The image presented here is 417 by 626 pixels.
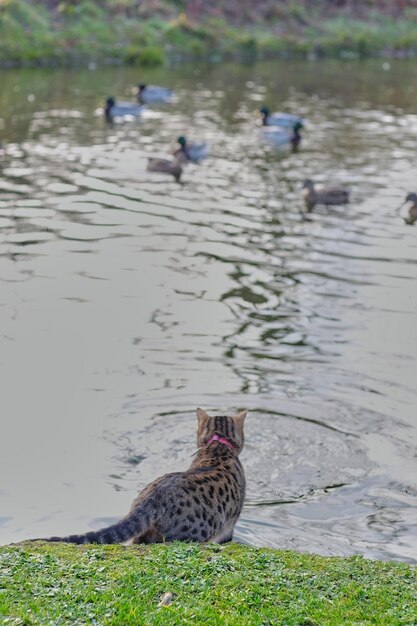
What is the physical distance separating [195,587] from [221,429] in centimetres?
296

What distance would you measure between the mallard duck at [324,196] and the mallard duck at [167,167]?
3385 mm

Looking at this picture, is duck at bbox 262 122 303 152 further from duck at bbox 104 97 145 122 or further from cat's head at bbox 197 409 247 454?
cat's head at bbox 197 409 247 454

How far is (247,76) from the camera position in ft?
141

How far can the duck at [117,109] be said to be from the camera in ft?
105

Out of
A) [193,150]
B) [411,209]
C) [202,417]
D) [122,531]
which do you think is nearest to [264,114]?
[193,150]

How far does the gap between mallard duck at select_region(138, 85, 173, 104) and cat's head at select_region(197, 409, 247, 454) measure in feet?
83.5

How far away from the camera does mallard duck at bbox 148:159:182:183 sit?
2456cm

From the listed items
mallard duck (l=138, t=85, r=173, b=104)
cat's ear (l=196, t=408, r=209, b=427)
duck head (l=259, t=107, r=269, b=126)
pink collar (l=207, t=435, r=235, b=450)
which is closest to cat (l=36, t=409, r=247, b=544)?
pink collar (l=207, t=435, r=235, b=450)

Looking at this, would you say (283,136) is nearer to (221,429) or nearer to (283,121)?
(283,121)

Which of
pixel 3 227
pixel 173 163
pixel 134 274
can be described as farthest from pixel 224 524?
pixel 173 163

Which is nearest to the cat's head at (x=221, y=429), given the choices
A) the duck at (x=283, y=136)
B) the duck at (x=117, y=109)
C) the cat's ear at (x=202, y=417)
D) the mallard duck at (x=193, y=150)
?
the cat's ear at (x=202, y=417)

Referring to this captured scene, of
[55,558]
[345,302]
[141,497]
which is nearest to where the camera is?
[55,558]

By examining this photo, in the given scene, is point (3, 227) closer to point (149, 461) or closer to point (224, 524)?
point (149, 461)

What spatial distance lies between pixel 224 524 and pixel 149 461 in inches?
93.4
